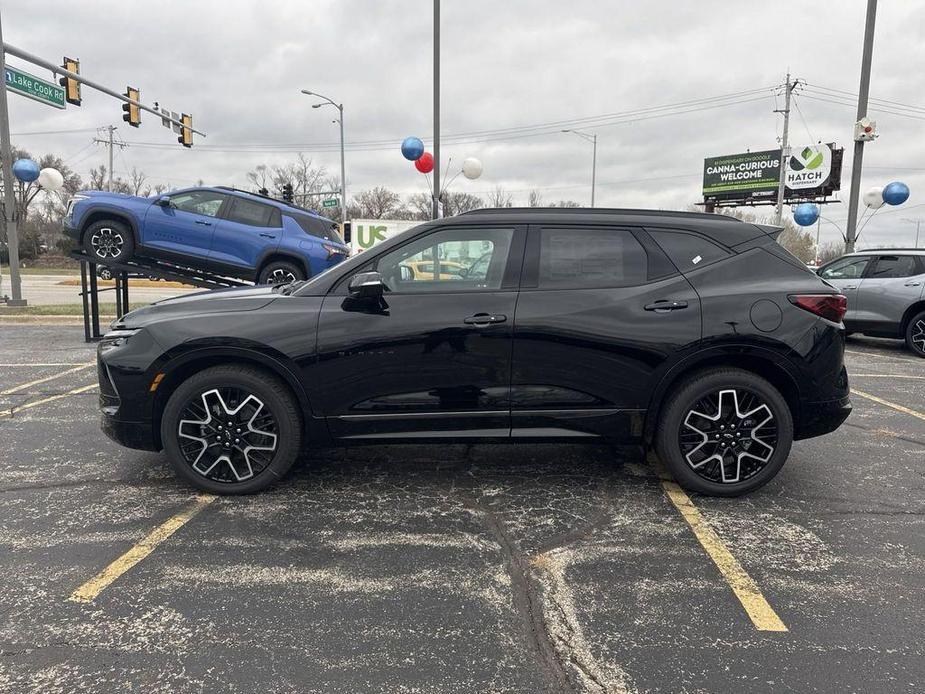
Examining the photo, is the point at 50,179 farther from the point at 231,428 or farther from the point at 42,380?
the point at 231,428

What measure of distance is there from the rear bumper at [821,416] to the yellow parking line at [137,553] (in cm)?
379

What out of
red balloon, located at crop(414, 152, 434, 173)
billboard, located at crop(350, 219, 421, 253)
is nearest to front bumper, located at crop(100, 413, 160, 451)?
billboard, located at crop(350, 219, 421, 253)

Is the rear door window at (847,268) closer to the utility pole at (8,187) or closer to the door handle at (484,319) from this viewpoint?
the door handle at (484,319)

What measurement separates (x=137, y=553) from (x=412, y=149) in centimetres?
1859

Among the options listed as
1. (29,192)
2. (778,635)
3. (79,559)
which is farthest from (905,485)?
(29,192)

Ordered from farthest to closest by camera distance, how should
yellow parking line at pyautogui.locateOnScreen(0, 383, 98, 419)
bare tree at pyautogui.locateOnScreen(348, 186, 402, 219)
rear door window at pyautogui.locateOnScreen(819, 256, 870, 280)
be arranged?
bare tree at pyautogui.locateOnScreen(348, 186, 402, 219)
rear door window at pyautogui.locateOnScreen(819, 256, 870, 280)
yellow parking line at pyautogui.locateOnScreen(0, 383, 98, 419)

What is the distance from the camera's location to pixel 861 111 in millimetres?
14938

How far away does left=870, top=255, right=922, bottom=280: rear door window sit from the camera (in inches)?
391


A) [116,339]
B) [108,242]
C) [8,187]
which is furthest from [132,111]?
[116,339]

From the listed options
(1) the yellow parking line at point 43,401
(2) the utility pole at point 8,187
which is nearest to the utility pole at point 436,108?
(1) the yellow parking line at point 43,401

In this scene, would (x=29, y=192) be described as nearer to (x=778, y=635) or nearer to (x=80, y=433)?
(x=80, y=433)

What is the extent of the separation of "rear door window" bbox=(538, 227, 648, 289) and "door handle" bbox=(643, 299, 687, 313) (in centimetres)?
18

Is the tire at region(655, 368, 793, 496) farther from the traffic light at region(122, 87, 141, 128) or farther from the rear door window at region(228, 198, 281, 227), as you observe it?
the traffic light at region(122, 87, 141, 128)

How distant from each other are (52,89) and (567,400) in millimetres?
18024
